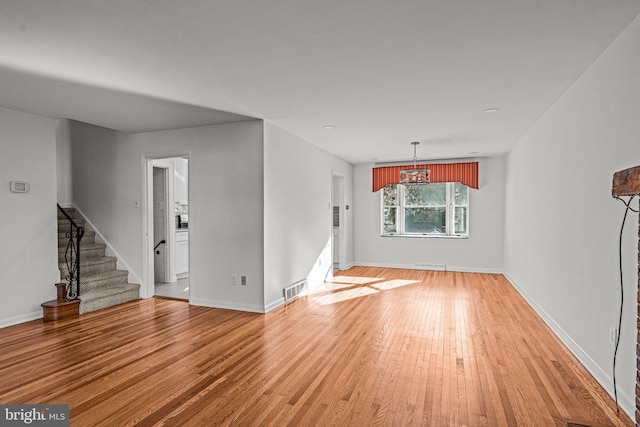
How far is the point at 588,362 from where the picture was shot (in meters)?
2.90

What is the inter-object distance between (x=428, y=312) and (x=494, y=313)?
835mm

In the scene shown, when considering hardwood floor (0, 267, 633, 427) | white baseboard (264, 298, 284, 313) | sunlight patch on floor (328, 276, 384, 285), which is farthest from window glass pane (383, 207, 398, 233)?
white baseboard (264, 298, 284, 313)

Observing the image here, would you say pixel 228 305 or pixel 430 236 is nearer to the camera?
pixel 228 305

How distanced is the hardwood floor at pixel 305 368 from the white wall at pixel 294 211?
2.29 feet

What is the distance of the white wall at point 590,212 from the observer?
2307 mm

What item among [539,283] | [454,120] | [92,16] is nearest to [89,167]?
[92,16]

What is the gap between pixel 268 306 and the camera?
466 centimetres

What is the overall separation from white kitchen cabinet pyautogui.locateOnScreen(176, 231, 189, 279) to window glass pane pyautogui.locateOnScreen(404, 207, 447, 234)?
4825 millimetres

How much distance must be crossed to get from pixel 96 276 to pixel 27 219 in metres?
1.24

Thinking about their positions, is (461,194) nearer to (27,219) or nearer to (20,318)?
(27,219)

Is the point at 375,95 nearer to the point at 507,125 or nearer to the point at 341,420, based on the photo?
the point at 507,125

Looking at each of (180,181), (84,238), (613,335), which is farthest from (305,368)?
(180,181)

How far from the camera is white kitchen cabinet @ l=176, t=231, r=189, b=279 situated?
6801 millimetres

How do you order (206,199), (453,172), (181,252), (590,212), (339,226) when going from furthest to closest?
(339,226) → (453,172) → (181,252) → (206,199) → (590,212)
